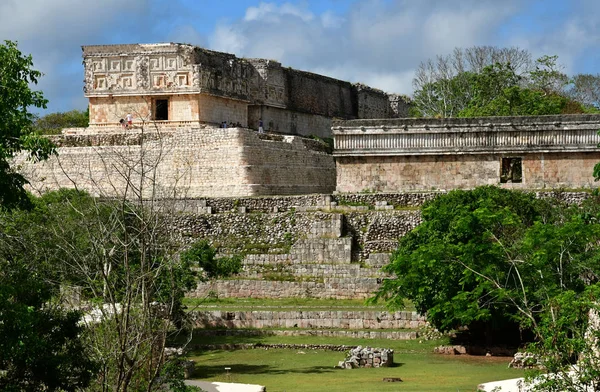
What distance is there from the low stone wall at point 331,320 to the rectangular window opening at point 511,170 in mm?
8053

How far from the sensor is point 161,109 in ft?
125

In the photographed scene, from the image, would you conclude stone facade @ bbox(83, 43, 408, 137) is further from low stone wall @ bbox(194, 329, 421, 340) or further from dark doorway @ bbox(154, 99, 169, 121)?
low stone wall @ bbox(194, 329, 421, 340)

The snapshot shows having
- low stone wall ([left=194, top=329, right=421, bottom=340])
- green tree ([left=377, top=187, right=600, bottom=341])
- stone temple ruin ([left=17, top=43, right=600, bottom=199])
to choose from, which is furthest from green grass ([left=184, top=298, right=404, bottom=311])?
stone temple ruin ([left=17, top=43, right=600, bottom=199])

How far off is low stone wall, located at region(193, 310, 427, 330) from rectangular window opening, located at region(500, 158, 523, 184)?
26.4 ft

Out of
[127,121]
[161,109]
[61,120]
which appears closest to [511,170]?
[161,109]

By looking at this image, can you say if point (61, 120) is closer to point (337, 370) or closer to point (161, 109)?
point (161, 109)

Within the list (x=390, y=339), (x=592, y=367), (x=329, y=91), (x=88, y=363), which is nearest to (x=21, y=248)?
(x=88, y=363)

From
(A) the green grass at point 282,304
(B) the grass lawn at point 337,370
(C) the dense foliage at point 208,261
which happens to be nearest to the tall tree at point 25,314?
(B) the grass lawn at point 337,370

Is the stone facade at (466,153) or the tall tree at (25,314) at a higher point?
the stone facade at (466,153)

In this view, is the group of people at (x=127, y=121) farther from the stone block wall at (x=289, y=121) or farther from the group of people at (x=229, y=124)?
the stone block wall at (x=289, y=121)

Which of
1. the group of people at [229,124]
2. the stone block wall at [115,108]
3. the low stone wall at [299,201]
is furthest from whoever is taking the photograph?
the group of people at [229,124]

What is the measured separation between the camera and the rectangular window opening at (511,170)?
1320 inches

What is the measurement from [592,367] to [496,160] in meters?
20.1

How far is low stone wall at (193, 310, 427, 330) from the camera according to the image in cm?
2669
